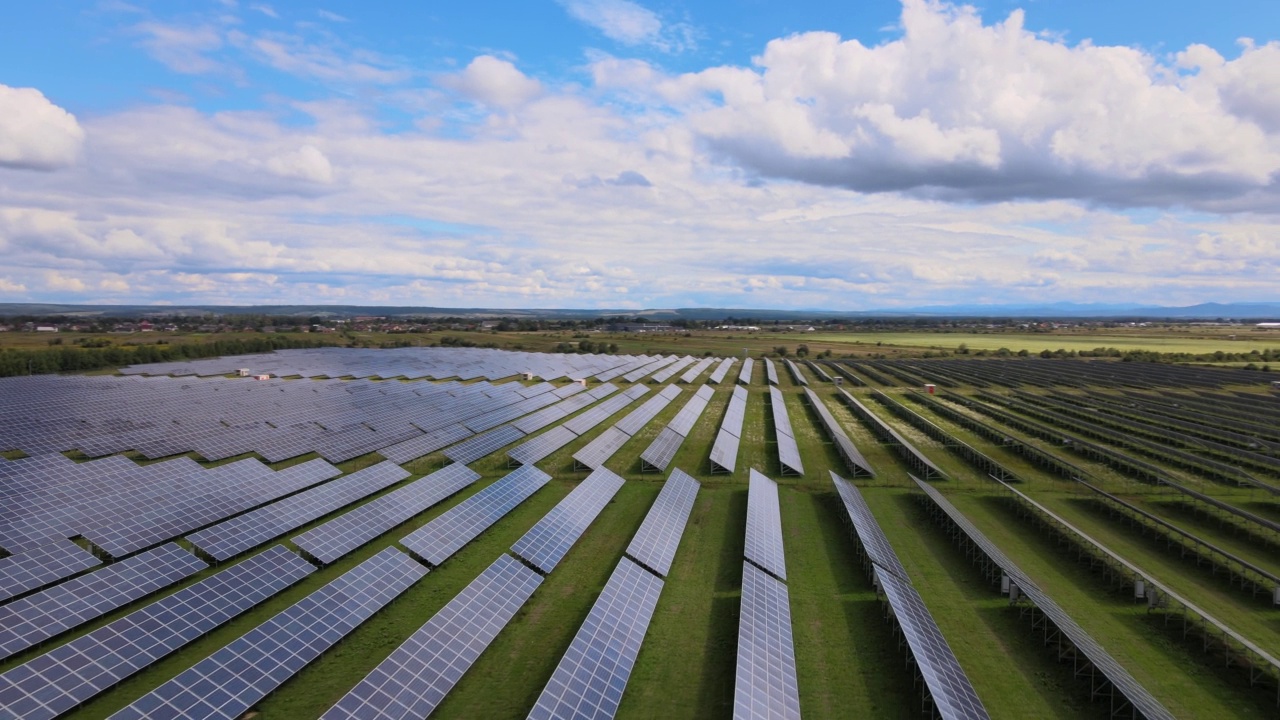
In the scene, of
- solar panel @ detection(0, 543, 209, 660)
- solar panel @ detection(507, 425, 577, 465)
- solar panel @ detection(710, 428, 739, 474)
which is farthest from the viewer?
solar panel @ detection(507, 425, 577, 465)

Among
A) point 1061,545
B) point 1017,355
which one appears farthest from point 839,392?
point 1017,355

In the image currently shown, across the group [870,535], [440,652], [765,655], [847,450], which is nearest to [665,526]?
[870,535]

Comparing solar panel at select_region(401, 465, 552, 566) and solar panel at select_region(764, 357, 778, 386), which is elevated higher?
solar panel at select_region(764, 357, 778, 386)

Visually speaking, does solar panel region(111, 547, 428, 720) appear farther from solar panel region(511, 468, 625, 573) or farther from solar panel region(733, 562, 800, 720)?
solar panel region(733, 562, 800, 720)

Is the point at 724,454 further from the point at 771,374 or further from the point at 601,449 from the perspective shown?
the point at 771,374

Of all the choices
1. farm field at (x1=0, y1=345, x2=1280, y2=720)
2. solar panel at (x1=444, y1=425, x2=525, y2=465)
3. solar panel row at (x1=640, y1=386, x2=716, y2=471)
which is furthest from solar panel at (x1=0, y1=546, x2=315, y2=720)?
solar panel row at (x1=640, y1=386, x2=716, y2=471)

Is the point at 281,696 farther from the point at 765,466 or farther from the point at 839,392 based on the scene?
the point at 839,392
